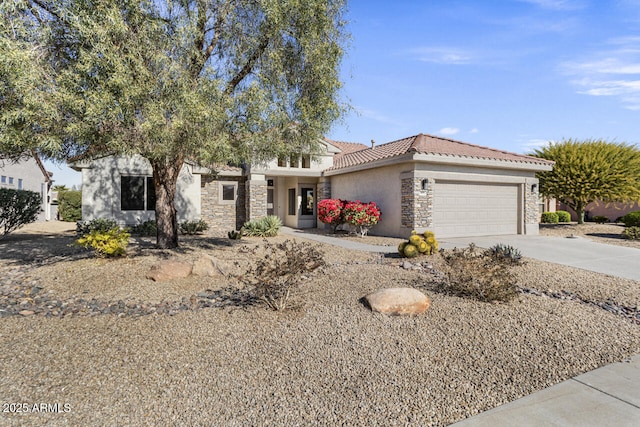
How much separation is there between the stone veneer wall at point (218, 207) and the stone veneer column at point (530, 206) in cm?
1255

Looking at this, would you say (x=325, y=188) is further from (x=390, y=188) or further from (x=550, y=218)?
(x=550, y=218)

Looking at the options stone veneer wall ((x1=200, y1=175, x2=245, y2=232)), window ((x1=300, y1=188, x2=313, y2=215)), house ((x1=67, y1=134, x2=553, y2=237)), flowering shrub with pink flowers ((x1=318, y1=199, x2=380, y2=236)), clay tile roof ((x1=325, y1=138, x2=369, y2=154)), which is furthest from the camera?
clay tile roof ((x1=325, y1=138, x2=369, y2=154))

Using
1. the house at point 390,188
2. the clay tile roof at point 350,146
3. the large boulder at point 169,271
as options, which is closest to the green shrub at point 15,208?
the house at point 390,188

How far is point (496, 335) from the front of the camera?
4324mm

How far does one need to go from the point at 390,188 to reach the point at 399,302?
9.26 meters

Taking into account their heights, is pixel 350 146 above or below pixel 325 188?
above

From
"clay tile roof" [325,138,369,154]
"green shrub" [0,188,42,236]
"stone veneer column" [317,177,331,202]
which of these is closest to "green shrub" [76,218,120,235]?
"green shrub" [0,188,42,236]

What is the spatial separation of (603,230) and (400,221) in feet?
34.7

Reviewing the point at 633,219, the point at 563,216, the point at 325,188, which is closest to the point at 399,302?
the point at 325,188

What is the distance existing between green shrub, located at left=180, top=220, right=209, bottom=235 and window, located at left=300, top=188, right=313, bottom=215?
5.09 meters

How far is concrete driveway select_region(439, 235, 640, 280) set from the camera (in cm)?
840

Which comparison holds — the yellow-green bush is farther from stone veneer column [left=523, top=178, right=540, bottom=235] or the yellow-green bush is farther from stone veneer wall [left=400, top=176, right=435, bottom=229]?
stone veneer column [left=523, top=178, right=540, bottom=235]

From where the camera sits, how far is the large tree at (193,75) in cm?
536

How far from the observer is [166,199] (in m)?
8.82
